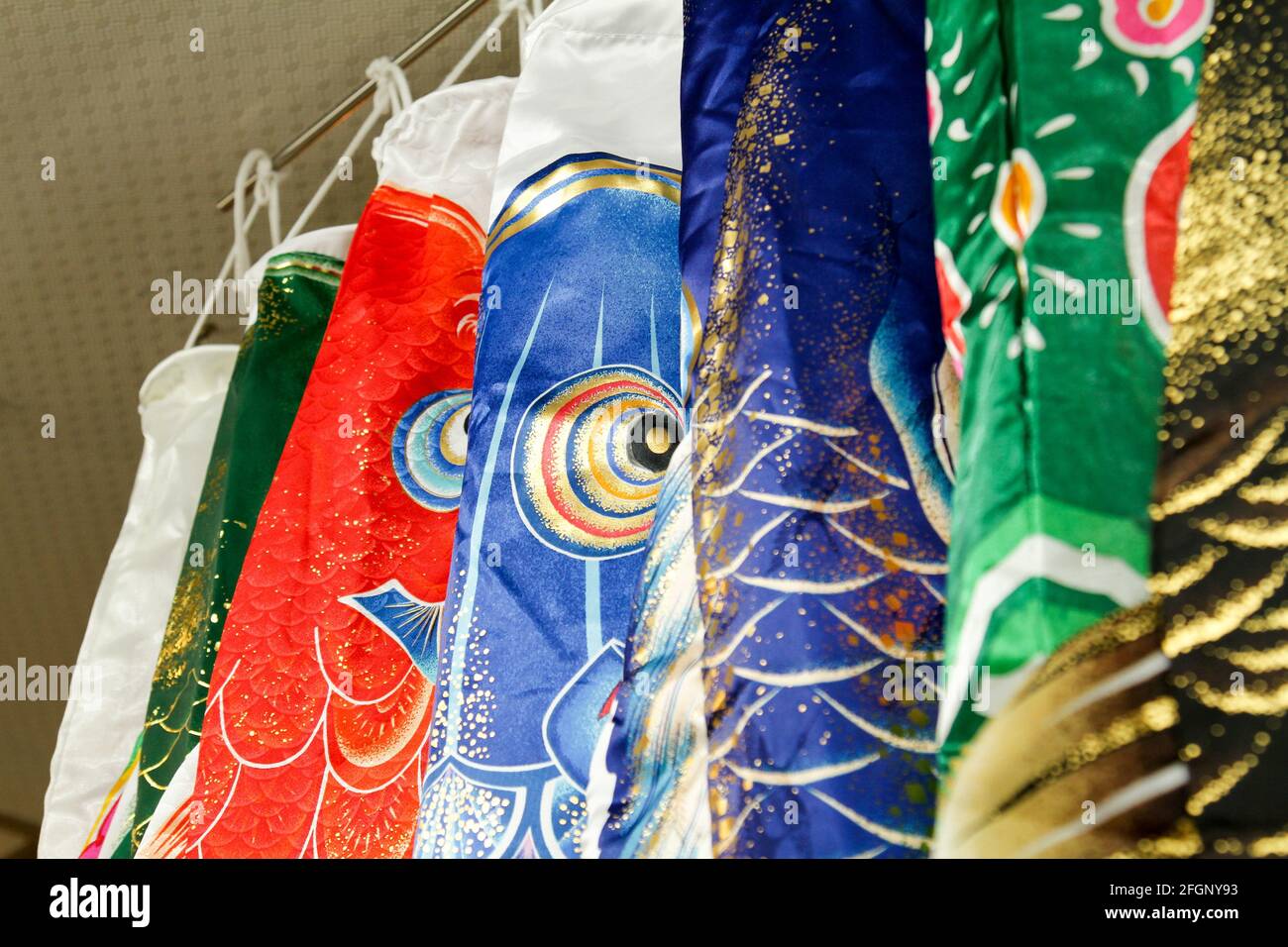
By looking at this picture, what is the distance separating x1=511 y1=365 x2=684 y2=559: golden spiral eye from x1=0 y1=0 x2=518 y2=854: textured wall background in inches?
22.5

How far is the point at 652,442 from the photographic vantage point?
1.95 feet

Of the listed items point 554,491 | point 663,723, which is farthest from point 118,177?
point 663,723

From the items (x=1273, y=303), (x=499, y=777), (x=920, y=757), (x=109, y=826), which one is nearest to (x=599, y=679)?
(x=499, y=777)

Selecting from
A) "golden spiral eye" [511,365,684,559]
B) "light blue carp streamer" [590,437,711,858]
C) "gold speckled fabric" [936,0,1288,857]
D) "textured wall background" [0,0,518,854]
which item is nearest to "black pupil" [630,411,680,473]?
"golden spiral eye" [511,365,684,559]

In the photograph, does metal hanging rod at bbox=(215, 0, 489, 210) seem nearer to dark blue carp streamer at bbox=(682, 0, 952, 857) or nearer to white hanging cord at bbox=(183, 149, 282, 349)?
white hanging cord at bbox=(183, 149, 282, 349)

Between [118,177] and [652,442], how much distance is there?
0.80 metres

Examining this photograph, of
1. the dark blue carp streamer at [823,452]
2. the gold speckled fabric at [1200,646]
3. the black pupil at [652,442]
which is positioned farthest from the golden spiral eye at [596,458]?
the gold speckled fabric at [1200,646]

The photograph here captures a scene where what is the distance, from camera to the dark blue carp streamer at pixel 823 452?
1.25ft

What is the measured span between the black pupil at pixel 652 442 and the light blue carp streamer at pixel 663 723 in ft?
0.33

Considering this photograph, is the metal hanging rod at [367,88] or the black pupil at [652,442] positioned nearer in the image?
the black pupil at [652,442]

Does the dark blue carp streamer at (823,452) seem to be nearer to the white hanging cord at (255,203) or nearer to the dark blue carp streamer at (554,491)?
the dark blue carp streamer at (554,491)

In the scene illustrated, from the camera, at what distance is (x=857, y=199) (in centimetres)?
45

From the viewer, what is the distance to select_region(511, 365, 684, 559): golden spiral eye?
583 mm
